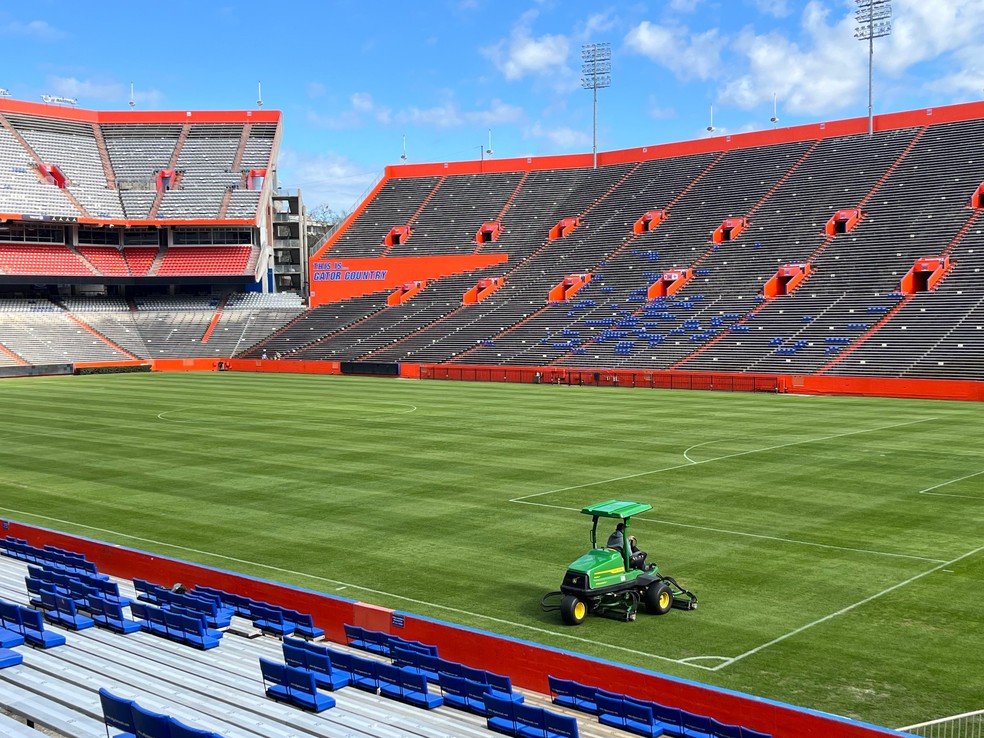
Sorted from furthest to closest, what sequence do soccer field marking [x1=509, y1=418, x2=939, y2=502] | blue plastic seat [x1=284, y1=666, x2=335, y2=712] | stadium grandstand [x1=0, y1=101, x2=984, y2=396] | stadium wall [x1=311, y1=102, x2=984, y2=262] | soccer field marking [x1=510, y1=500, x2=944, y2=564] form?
1. stadium wall [x1=311, y1=102, x2=984, y2=262]
2. stadium grandstand [x1=0, y1=101, x2=984, y2=396]
3. soccer field marking [x1=509, y1=418, x2=939, y2=502]
4. soccer field marking [x1=510, y1=500, x2=944, y2=564]
5. blue plastic seat [x1=284, y1=666, x2=335, y2=712]

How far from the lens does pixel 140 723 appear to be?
10242 millimetres

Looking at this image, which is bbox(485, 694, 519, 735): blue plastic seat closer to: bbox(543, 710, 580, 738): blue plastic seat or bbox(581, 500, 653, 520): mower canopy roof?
bbox(543, 710, 580, 738): blue plastic seat

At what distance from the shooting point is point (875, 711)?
1357cm

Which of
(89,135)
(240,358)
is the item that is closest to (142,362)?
(240,358)

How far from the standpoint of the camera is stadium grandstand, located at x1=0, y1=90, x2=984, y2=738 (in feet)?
42.4

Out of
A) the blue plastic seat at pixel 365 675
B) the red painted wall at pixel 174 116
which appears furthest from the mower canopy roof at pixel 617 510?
the red painted wall at pixel 174 116

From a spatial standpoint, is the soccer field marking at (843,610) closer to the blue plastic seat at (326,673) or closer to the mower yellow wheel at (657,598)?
the mower yellow wheel at (657,598)

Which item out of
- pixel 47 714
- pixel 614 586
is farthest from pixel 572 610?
pixel 47 714

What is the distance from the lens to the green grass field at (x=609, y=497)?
16422 mm

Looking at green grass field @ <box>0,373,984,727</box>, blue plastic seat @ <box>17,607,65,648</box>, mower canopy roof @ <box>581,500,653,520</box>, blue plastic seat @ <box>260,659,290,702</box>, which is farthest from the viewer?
mower canopy roof @ <box>581,500,653,520</box>

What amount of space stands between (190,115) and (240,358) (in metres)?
34.4

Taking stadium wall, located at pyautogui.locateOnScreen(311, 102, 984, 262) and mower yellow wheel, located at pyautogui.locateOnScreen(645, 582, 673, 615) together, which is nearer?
mower yellow wheel, located at pyautogui.locateOnScreen(645, 582, 673, 615)

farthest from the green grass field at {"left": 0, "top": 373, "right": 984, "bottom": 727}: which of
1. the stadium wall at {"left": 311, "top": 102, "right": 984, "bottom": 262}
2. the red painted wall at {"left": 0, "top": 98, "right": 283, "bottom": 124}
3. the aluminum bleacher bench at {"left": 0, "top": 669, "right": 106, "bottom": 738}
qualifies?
the red painted wall at {"left": 0, "top": 98, "right": 283, "bottom": 124}

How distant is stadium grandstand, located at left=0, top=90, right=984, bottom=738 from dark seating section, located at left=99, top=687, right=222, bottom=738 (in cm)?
7
